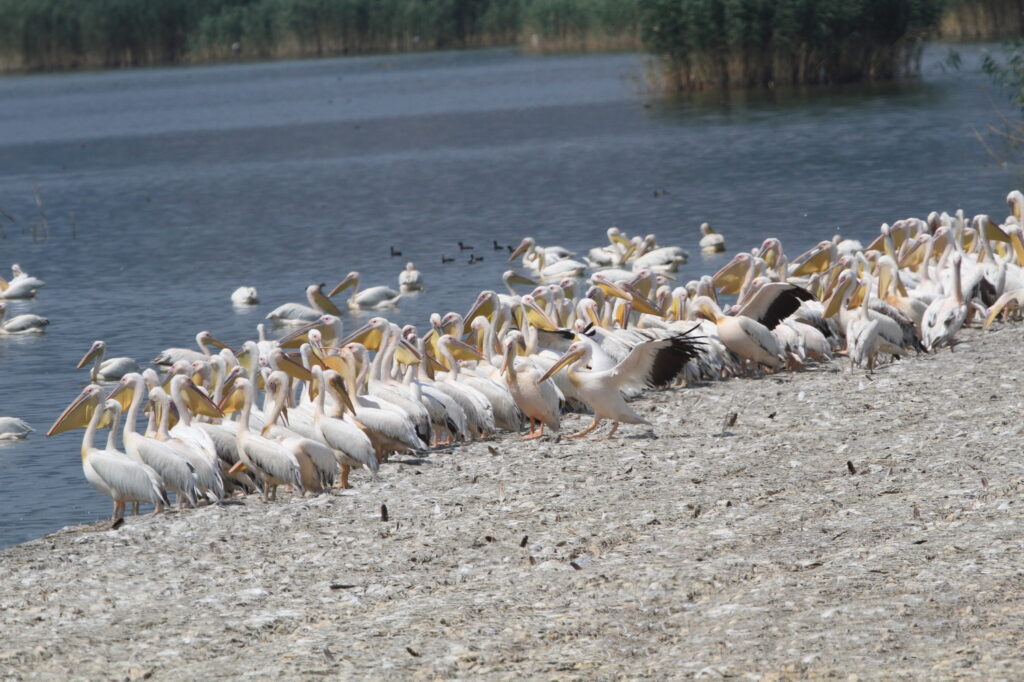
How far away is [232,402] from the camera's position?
7.93 m

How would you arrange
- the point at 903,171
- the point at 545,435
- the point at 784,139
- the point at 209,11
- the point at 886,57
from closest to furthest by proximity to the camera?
the point at 545,435 < the point at 903,171 < the point at 784,139 < the point at 886,57 < the point at 209,11

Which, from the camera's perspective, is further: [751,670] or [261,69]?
[261,69]

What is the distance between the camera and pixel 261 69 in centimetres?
5872

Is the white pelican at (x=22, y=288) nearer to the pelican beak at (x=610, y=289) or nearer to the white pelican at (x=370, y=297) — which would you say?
the white pelican at (x=370, y=297)

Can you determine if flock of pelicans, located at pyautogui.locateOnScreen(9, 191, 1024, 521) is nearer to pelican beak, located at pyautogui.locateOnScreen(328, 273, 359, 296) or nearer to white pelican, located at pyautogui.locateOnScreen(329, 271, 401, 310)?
pelican beak, located at pyautogui.locateOnScreen(328, 273, 359, 296)

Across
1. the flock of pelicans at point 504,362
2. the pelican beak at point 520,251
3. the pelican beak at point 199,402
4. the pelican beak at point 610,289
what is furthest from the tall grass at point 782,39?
the pelican beak at point 199,402

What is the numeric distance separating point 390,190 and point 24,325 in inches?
449

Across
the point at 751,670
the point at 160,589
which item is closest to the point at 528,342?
the point at 160,589

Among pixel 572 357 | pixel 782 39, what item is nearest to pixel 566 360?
pixel 572 357

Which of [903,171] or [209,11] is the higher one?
[209,11]

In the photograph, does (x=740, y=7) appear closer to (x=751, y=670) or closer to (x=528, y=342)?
(x=528, y=342)

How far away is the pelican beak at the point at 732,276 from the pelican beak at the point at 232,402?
4.42 meters

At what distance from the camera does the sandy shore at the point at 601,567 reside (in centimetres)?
459

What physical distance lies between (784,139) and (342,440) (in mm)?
20666
